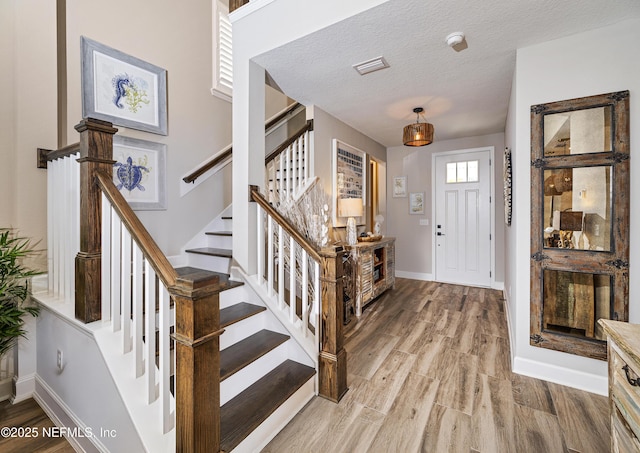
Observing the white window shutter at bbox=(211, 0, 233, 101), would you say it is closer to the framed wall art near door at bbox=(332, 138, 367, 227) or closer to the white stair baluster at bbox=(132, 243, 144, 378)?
the framed wall art near door at bbox=(332, 138, 367, 227)

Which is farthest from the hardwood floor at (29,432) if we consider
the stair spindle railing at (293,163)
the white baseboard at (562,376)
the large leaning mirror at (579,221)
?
the large leaning mirror at (579,221)

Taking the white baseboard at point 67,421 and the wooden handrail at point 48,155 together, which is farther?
the wooden handrail at point 48,155

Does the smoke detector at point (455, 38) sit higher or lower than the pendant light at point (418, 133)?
higher

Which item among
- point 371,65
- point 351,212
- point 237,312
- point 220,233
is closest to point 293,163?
point 351,212

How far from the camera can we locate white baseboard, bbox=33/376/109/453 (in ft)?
5.20

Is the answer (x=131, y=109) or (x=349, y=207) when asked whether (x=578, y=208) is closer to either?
(x=349, y=207)

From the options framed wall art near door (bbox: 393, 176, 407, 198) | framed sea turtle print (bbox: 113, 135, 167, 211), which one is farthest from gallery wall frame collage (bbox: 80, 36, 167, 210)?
framed wall art near door (bbox: 393, 176, 407, 198)

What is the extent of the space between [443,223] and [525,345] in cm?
309

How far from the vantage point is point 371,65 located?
255 cm

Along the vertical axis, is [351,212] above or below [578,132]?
below

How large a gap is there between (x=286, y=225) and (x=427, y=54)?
1.84 m

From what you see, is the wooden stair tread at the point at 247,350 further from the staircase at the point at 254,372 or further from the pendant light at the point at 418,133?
the pendant light at the point at 418,133

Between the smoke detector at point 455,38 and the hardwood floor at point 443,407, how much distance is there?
2.57m

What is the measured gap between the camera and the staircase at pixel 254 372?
1562 millimetres
